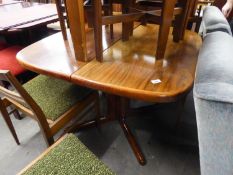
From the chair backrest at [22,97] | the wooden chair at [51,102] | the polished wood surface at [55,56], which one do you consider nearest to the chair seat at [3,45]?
the wooden chair at [51,102]

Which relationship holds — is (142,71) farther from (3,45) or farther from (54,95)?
(3,45)

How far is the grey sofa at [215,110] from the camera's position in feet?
1.44

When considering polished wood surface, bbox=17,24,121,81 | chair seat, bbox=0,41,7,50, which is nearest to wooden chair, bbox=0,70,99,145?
polished wood surface, bbox=17,24,121,81

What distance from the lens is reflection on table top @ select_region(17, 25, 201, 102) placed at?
2.24 feet

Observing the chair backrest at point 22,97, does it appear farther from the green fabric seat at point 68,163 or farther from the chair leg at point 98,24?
the chair leg at point 98,24

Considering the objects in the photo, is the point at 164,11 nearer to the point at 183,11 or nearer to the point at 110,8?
the point at 183,11

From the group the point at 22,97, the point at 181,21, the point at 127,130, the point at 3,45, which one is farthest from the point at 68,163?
the point at 3,45

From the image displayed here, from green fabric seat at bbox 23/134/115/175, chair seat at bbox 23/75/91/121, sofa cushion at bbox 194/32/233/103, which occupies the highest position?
sofa cushion at bbox 194/32/233/103

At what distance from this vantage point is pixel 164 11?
79 centimetres

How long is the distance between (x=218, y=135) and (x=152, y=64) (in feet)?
1.43

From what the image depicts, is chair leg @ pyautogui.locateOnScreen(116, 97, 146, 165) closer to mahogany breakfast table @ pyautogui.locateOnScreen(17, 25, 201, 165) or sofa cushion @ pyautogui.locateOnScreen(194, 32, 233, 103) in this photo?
mahogany breakfast table @ pyautogui.locateOnScreen(17, 25, 201, 165)

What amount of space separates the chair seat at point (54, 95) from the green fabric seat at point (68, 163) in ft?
0.85

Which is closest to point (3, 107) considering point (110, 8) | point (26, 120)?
point (26, 120)

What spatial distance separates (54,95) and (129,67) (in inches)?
20.5
